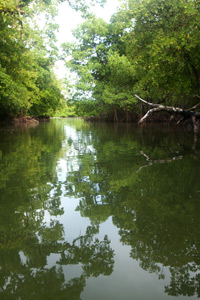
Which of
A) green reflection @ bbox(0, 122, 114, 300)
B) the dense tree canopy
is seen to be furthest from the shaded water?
Answer: the dense tree canopy

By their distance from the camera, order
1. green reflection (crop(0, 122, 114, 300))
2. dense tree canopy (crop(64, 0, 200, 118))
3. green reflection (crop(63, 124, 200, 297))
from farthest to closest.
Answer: dense tree canopy (crop(64, 0, 200, 118))
green reflection (crop(63, 124, 200, 297))
green reflection (crop(0, 122, 114, 300))

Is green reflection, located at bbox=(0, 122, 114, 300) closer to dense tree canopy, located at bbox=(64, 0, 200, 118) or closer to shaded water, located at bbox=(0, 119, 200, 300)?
shaded water, located at bbox=(0, 119, 200, 300)

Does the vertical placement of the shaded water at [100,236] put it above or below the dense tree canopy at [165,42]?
below

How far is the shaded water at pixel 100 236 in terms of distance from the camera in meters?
2.15

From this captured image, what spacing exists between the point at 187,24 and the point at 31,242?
13.7 m

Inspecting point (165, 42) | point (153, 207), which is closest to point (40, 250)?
Answer: point (153, 207)

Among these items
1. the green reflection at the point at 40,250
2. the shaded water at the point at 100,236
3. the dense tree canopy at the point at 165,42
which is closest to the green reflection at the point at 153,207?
the shaded water at the point at 100,236

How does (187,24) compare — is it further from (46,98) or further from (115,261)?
(46,98)

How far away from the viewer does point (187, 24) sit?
13.2 metres

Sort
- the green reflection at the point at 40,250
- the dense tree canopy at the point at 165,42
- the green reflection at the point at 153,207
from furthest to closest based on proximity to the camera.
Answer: the dense tree canopy at the point at 165,42, the green reflection at the point at 153,207, the green reflection at the point at 40,250

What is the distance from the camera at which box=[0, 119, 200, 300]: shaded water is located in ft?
7.04

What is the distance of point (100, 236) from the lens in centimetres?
300

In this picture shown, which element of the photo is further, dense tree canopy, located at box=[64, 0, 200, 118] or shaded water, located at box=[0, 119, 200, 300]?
dense tree canopy, located at box=[64, 0, 200, 118]

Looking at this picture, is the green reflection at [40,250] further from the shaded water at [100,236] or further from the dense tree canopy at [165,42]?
the dense tree canopy at [165,42]
